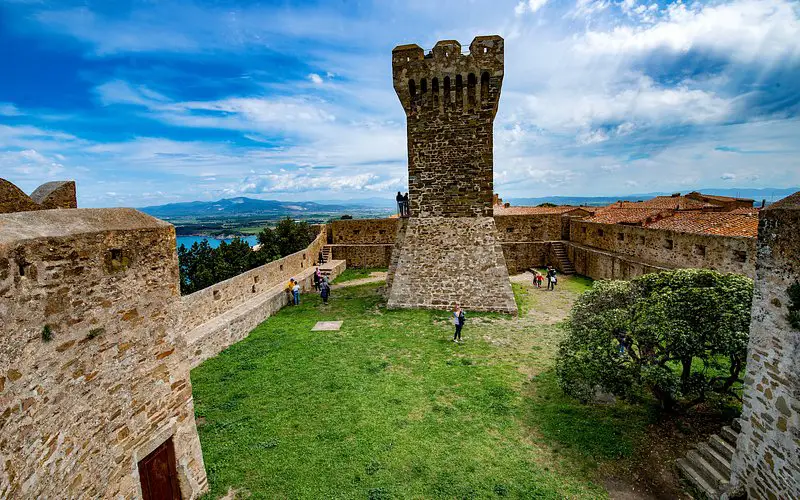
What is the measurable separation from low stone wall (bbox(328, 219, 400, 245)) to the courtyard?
16.1 meters

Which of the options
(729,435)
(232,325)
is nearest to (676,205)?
(729,435)

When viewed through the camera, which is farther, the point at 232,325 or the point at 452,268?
the point at 452,268

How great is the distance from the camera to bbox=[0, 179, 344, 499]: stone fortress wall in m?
3.63

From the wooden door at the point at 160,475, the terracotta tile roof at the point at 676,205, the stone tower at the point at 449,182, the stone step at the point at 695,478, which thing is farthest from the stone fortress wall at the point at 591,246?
the wooden door at the point at 160,475

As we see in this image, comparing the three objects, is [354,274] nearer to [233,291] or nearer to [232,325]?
[233,291]

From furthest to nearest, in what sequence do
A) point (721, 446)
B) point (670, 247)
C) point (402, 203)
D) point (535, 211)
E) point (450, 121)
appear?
point (535, 211) → point (402, 203) → point (670, 247) → point (450, 121) → point (721, 446)

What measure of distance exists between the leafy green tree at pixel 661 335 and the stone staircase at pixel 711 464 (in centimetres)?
74

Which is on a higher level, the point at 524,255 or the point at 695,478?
the point at 524,255

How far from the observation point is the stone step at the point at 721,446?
5.92 metres

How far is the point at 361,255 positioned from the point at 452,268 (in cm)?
1342

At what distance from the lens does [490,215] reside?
1598cm

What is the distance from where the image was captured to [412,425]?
7.71 meters

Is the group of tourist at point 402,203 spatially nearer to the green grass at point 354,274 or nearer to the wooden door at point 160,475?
the green grass at point 354,274

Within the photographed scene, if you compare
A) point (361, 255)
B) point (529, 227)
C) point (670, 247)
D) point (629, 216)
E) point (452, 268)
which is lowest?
point (361, 255)
